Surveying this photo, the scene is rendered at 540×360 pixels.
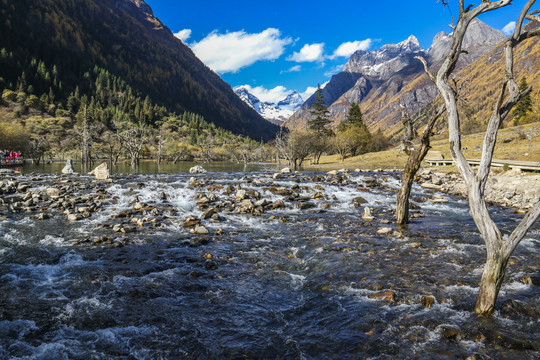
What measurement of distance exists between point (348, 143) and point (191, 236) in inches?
2837

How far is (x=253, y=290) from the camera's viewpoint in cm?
832

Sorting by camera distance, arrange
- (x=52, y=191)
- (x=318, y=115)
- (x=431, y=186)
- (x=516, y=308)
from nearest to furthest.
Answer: (x=516, y=308)
(x=52, y=191)
(x=431, y=186)
(x=318, y=115)

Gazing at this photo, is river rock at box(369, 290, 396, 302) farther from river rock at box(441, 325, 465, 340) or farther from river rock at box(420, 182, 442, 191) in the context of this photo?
river rock at box(420, 182, 442, 191)

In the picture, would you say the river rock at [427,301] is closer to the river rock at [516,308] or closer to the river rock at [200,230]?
the river rock at [516,308]

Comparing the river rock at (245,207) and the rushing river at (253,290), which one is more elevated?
the river rock at (245,207)

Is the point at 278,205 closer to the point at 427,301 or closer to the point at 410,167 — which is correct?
the point at 410,167

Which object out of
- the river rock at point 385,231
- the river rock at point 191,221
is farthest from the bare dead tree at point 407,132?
the river rock at point 191,221

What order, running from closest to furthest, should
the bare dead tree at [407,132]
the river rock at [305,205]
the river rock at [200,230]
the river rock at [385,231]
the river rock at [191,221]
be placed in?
the river rock at [385,231] < the river rock at [200,230] < the bare dead tree at [407,132] < the river rock at [191,221] < the river rock at [305,205]

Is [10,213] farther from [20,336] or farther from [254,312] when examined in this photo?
[254,312]

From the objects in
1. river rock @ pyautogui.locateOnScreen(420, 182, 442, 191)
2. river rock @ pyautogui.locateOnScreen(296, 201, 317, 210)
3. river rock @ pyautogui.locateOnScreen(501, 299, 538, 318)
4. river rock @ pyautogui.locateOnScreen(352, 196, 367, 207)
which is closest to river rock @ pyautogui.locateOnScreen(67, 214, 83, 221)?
river rock @ pyautogui.locateOnScreen(296, 201, 317, 210)

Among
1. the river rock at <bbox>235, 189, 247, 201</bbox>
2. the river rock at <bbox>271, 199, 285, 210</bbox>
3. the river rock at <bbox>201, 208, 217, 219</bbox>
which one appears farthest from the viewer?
the river rock at <bbox>235, 189, 247, 201</bbox>

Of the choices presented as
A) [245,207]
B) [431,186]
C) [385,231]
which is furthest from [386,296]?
[431,186]

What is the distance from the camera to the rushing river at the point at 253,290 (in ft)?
18.7

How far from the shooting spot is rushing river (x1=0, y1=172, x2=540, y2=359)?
5699 mm
